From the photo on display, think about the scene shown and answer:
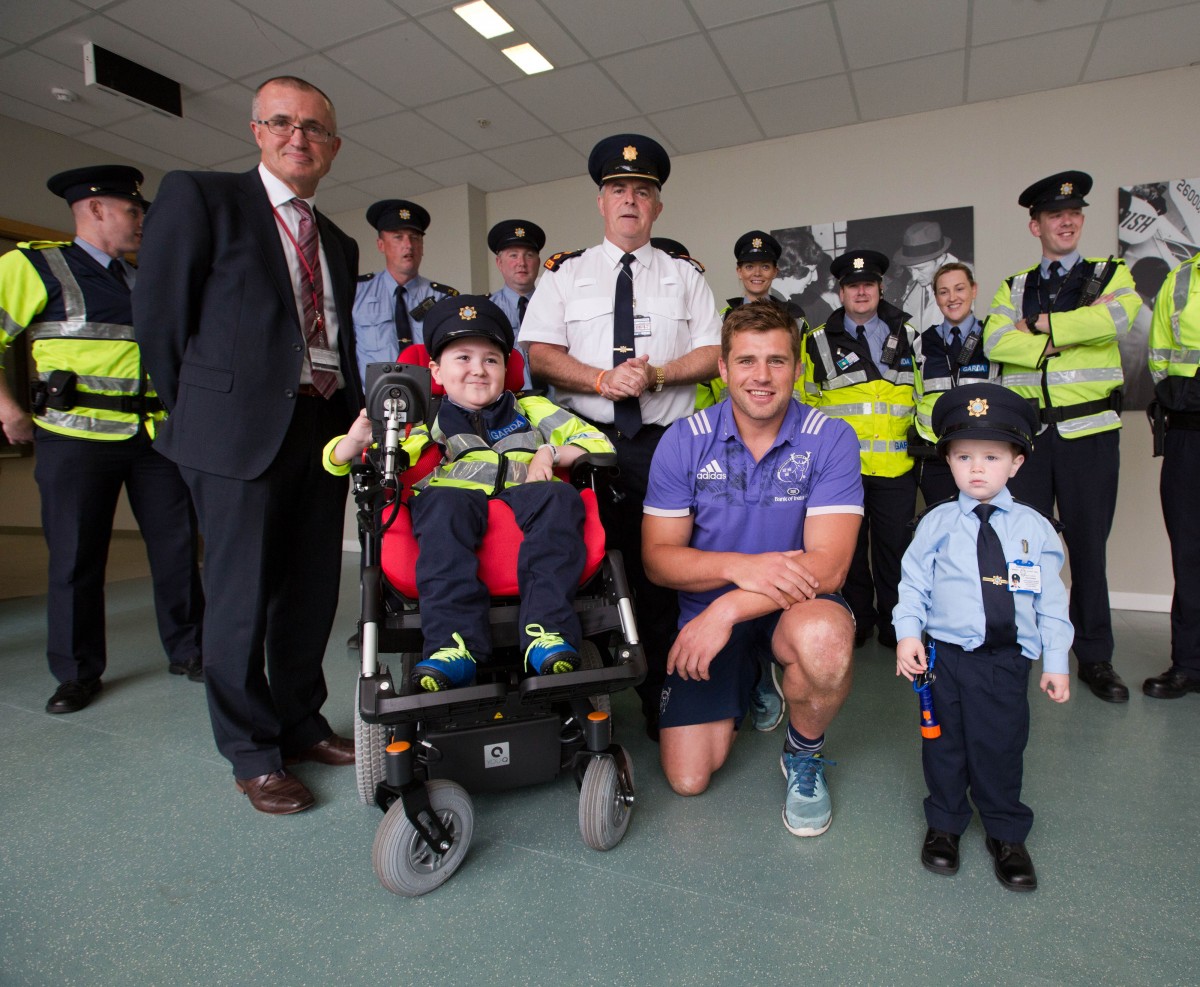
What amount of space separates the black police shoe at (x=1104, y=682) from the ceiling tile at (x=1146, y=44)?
126 inches

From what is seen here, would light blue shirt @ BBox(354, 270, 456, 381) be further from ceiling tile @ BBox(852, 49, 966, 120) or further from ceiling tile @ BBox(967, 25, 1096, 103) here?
ceiling tile @ BBox(967, 25, 1096, 103)

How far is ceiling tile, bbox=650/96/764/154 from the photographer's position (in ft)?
14.5

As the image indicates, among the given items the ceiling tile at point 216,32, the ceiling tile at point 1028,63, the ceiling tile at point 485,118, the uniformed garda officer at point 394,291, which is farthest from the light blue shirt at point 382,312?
the ceiling tile at point 1028,63

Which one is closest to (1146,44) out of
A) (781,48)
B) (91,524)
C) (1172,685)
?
(781,48)

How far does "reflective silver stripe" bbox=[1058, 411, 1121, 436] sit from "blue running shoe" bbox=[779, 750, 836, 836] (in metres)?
1.81

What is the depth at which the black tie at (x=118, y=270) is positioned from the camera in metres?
2.72

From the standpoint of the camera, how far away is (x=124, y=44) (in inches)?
148

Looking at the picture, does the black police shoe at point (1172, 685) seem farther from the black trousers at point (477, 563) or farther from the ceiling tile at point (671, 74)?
the ceiling tile at point (671, 74)

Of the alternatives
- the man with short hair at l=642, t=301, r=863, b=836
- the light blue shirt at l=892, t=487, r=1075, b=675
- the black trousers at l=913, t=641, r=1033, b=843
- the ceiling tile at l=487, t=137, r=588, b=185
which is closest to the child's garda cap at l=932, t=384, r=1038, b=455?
the light blue shirt at l=892, t=487, r=1075, b=675

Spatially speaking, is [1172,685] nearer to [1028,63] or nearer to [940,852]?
[940,852]

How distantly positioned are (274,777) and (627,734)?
1073mm

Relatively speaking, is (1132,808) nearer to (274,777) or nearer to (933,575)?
(933,575)

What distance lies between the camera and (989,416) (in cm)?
154

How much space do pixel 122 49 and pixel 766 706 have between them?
15.5ft
